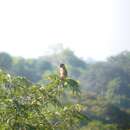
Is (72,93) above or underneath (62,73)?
underneath

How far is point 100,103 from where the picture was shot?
117 ft

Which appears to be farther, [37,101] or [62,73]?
[62,73]

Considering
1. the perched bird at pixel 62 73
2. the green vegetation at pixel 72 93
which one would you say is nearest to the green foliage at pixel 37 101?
the green vegetation at pixel 72 93

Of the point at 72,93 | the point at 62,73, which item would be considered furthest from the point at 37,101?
the point at 62,73

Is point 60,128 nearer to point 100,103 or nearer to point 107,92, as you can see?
point 100,103

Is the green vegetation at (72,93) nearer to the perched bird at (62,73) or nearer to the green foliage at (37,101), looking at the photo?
the green foliage at (37,101)

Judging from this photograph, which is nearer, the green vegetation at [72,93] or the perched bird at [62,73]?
the green vegetation at [72,93]

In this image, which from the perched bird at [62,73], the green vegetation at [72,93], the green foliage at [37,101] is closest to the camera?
the green foliage at [37,101]

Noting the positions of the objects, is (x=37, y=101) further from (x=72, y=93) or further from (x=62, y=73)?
(x=62, y=73)

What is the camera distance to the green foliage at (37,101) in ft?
16.7

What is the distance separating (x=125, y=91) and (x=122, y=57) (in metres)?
16.7

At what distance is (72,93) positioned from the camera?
5324 millimetres

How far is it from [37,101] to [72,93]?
423 millimetres

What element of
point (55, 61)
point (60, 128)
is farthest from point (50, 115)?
point (55, 61)
